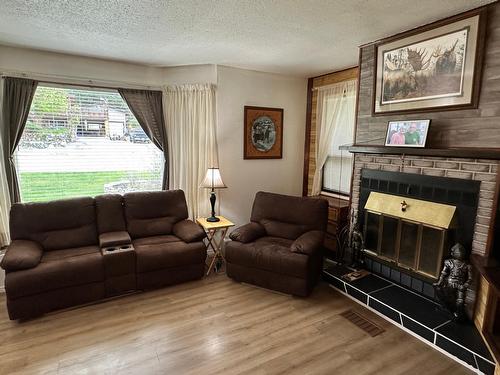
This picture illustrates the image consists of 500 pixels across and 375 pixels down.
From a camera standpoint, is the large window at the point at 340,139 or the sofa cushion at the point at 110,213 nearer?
the sofa cushion at the point at 110,213

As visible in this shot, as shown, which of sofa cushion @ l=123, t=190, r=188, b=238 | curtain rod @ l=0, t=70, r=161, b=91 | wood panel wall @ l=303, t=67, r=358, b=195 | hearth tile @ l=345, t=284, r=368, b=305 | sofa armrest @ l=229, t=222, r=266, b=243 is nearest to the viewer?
hearth tile @ l=345, t=284, r=368, b=305

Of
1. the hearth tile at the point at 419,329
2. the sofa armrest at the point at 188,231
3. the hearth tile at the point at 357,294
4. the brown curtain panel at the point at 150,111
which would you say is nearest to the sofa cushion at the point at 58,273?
the sofa armrest at the point at 188,231

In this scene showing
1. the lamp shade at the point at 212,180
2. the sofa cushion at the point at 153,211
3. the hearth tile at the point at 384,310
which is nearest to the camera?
the hearth tile at the point at 384,310

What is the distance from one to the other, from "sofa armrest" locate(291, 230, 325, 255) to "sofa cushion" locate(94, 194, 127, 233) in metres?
1.94

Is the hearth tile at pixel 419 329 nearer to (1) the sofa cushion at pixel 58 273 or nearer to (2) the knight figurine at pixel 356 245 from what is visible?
(2) the knight figurine at pixel 356 245

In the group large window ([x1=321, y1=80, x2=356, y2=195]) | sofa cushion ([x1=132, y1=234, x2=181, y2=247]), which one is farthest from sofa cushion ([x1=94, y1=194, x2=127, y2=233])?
large window ([x1=321, y1=80, x2=356, y2=195])

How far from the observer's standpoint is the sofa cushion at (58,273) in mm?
2477

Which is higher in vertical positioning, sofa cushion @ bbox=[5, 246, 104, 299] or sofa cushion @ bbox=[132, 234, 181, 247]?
sofa cushion @ bbox=[132, 234, 181, 247]

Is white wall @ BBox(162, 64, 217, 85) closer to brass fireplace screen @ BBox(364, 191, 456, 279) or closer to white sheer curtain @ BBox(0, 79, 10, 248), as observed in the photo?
white sheer curtain @ BBox(0, 79, 10, 248)

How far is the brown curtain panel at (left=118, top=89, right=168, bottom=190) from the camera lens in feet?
12.1

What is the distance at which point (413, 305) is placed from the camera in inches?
100

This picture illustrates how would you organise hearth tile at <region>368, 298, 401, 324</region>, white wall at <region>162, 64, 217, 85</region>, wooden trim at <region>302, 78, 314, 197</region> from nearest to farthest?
hearth tile at <region>368, 298, 401, 324</region> → white wall at <region>162, 64, 217, 85</region> → wooden trim at <region>302, 78, 314, 197</region>

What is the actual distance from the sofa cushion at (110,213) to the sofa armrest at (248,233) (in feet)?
4.14

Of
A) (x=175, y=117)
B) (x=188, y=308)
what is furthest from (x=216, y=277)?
(x=175, y=117)
